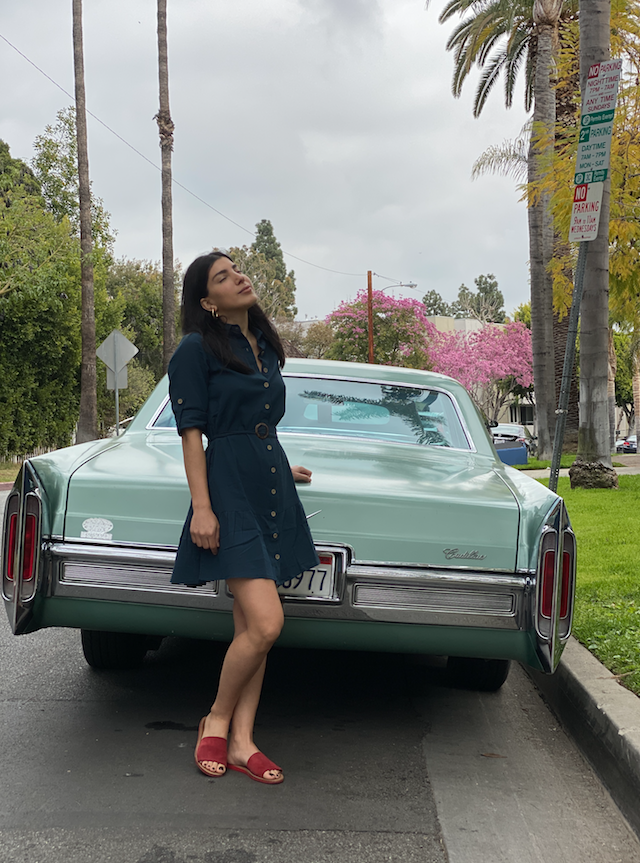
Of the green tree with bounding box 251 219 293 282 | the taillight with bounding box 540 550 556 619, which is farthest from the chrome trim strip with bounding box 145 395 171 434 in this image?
the green tree with bounding box 251 219 293 282

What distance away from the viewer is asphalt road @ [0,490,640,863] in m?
2.79

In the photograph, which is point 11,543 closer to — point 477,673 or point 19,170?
point 477,673

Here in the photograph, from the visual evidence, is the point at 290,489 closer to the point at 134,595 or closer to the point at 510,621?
the point at 134,595

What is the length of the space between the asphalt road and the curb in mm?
64

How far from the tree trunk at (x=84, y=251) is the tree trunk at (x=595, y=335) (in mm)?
13852

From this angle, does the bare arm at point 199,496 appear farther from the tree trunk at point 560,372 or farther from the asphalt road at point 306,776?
the tree trunk at point 560,372

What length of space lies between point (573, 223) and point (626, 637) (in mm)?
3009

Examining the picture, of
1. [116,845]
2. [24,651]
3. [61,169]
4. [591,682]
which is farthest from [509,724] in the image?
[61,169]

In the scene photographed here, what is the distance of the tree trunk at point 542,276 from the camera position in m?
21.3

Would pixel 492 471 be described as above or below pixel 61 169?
below

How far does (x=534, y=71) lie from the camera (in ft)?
76.7

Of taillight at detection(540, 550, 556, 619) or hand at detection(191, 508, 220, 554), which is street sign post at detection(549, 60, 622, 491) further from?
hand at detection(191, 508, 220, 554)

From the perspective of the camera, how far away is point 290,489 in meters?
3.24

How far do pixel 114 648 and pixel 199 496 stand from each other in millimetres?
1654
